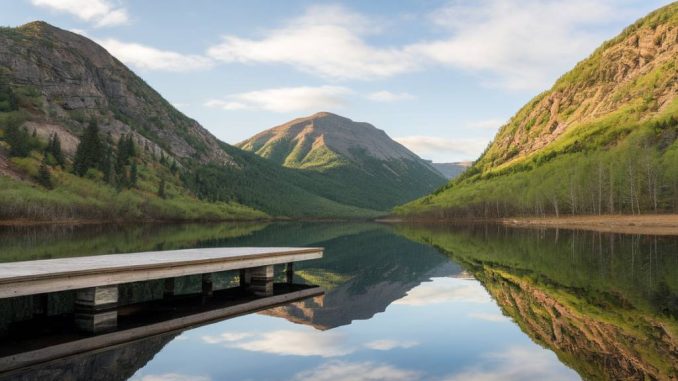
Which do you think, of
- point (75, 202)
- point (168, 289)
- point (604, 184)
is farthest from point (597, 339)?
point (604, 184)

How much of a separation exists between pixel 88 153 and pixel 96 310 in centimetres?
18251

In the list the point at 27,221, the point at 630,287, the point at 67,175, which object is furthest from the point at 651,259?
the point at 67,175

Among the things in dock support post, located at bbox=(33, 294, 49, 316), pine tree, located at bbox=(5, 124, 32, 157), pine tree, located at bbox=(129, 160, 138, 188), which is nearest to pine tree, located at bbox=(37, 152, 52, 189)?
pine tree, located at bbox=(5, 124, 32, 157)

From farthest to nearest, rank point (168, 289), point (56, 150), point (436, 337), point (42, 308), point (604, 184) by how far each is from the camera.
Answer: point (56, 150) → point (604, 184) → point (168, 289) → point (42, 308) → point (436, 337)

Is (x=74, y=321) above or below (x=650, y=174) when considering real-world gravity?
below

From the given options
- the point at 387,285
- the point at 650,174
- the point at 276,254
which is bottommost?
the point at 387,285

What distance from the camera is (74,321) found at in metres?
20.4

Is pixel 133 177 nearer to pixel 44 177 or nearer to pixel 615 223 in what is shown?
pixel 44 177

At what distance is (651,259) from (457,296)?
85.9ft

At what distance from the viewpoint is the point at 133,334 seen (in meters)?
19.3

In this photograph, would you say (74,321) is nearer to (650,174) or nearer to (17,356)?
(17,356)

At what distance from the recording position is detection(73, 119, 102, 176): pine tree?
583ft

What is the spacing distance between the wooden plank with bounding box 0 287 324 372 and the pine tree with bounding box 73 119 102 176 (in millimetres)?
170853

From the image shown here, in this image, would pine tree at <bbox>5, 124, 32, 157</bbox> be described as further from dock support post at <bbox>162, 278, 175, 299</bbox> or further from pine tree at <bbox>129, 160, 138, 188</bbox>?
dock support post at <bbox>162, 278, 175, 299</bbox>
